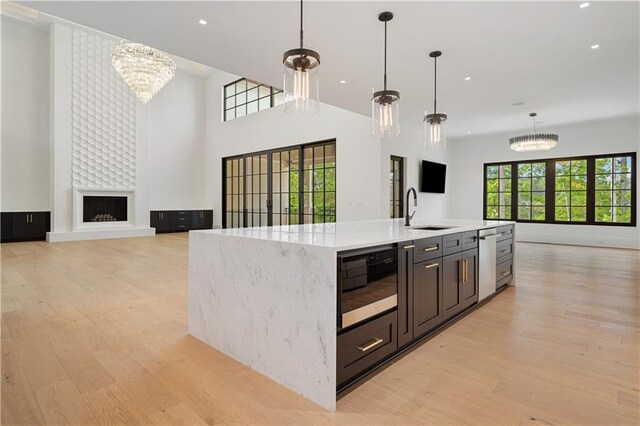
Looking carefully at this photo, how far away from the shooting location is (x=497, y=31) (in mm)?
3479

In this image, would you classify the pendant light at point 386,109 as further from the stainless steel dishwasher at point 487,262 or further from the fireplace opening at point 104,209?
the fireplace opening at point 104,209

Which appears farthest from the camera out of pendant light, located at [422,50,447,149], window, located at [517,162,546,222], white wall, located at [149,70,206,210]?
white wall, located at [149,70,206,210]

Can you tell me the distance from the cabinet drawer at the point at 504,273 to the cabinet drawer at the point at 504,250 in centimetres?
6

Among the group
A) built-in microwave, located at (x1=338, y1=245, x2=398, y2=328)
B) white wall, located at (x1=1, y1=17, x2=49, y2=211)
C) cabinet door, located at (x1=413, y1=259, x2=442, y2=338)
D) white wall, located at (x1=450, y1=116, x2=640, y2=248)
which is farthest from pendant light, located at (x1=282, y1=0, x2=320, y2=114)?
white wall, located at (x1=1, y1=17, x2=49, y2=211)

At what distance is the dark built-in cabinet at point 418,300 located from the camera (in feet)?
6.32

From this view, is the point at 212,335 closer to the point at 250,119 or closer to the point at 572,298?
the point at 572,298

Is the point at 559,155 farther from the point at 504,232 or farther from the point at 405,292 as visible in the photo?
the point at 405,292

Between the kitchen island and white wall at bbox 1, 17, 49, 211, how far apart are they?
8369 mm

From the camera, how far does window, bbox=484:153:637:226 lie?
24.4 ft

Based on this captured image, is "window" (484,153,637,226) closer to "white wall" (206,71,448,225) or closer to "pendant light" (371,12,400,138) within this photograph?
"white wall" (206,71,448,225)

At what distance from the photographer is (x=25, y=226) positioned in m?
8.11

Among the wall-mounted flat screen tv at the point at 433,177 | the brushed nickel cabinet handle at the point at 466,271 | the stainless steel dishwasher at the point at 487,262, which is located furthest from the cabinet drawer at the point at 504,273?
the wall-mounted flat screen tv at the point at 433,177

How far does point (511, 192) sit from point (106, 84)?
434 inches

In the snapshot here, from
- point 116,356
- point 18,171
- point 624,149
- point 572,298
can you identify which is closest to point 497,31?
point 572,298
